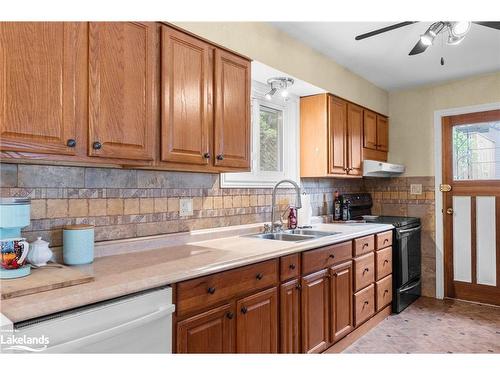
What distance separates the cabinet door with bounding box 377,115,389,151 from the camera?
13.6 ft

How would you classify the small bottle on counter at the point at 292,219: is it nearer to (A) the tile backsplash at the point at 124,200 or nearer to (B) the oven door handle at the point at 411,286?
(A) the tile backsplash at the point at 124,200

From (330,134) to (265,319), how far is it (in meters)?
1.93

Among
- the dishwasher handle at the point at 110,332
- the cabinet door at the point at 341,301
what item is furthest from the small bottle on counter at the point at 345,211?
the dishwasher handle at the point at 110,332

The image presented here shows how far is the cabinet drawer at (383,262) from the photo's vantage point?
3.18 metres

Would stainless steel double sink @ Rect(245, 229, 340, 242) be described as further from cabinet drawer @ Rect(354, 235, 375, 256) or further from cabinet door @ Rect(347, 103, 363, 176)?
cabinet door @ Rect(347, 103, 363, 176)

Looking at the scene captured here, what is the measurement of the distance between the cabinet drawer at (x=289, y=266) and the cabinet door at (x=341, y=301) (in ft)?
1.54

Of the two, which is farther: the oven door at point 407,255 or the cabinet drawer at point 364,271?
the oven door at point 407,255

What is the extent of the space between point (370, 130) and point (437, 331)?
2.12 meters

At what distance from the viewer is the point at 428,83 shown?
4008 mm

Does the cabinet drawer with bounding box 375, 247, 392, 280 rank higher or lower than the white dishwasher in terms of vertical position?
lower

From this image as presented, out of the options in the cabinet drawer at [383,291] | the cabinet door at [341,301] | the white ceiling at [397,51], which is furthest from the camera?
the cabinet drawer at [383,291]

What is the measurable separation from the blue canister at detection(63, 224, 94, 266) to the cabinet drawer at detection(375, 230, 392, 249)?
242 cm

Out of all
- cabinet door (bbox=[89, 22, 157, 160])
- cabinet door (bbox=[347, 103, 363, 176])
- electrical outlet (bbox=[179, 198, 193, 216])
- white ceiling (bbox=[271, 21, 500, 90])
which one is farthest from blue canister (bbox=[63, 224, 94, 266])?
cabinet door (bbox=[347, 103, 363, 176])

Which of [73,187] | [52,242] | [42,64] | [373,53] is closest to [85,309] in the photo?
→ [52,242]
